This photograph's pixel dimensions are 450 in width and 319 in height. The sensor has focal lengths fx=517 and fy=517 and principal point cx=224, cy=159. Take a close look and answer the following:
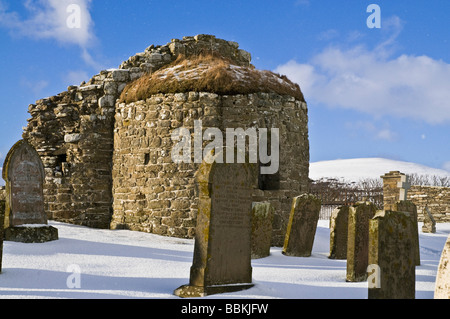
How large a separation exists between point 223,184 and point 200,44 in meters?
7.88

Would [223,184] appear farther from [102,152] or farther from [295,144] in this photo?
[102,152]

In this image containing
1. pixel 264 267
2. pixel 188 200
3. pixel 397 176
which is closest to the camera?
pixel 264 267

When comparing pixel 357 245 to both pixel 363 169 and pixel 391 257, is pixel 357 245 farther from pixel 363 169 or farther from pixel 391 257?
pixel 363 169

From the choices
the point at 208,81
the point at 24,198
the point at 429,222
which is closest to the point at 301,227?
the point at 208,81

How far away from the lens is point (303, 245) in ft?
33.1

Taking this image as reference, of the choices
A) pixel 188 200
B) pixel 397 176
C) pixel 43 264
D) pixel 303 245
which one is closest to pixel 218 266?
pixel 43 264

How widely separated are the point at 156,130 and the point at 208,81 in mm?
1702

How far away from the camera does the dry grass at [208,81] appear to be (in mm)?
12156

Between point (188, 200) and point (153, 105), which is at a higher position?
point (153, 105)

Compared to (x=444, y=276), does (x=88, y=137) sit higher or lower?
higher

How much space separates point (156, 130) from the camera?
486 inches

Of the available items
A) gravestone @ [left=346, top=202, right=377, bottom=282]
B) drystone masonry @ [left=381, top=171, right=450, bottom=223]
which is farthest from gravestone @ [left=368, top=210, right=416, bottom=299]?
drystone masonry @ [left=381, top=171, right=450, bottom=223]

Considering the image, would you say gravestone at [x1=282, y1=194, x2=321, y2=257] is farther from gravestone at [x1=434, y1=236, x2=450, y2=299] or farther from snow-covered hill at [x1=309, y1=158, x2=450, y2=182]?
snow-covered hill at [x1=309, y1=158, x2=450, y2=182]

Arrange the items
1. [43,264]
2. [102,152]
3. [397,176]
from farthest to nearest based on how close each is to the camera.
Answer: [397,176] → [102,152] → [43,264]
